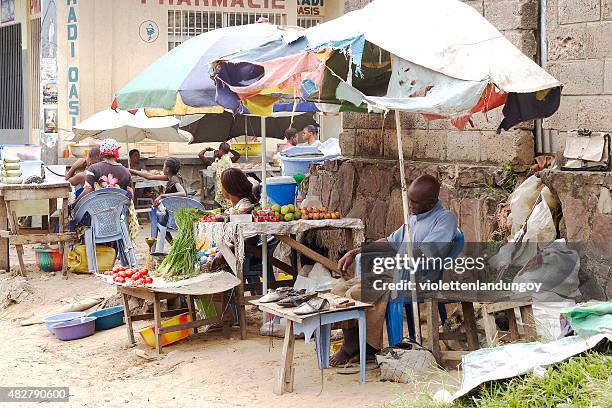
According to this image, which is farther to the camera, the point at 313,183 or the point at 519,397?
the point at 313,183

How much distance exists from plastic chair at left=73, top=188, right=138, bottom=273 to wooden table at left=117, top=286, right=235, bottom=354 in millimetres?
2630

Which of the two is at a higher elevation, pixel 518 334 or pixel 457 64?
pixel 457 64

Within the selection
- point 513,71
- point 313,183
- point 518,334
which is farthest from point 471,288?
point 313,183

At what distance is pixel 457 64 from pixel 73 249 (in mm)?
6678

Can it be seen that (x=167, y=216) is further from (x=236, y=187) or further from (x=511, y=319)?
(x=511, y=319)

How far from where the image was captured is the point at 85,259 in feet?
37.5

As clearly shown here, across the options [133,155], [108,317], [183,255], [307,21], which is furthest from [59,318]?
[307,21]

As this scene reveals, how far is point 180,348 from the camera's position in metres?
8.00

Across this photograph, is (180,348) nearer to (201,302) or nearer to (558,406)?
(201,302)

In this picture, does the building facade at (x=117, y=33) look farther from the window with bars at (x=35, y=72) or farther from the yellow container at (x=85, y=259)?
the yellow container at (x=85, y=259)

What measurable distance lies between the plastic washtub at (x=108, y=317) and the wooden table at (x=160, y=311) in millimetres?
559

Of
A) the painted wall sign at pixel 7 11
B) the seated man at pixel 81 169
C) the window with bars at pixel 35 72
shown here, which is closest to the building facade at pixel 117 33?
the window with bars at pixel 35 72

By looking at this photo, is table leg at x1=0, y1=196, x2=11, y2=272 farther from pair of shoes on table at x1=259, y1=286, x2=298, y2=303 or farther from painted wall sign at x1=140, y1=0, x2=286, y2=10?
painted wall sign at x1=140, y1=0, x2=286, y2=10

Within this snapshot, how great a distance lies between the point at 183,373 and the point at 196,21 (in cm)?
1222
